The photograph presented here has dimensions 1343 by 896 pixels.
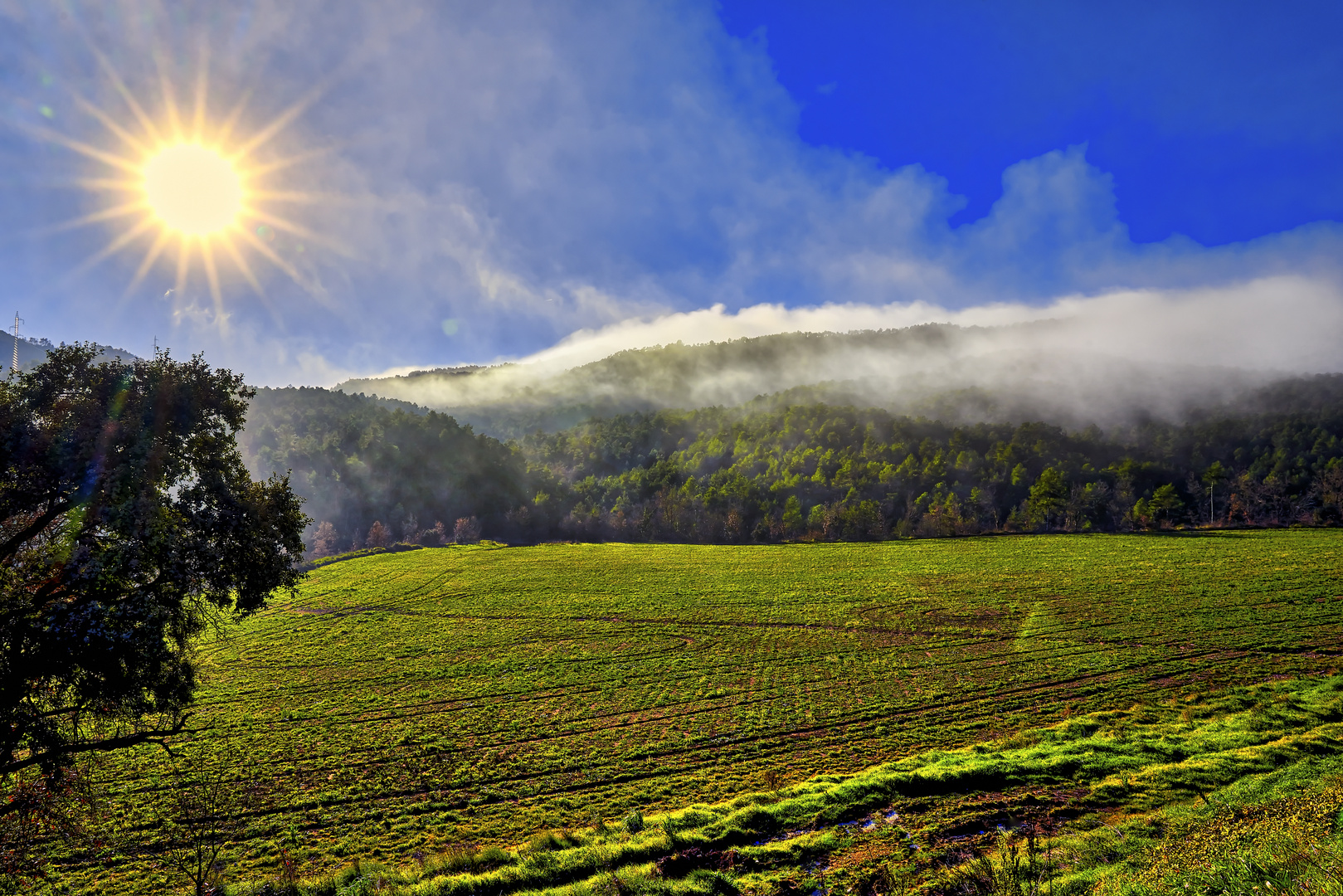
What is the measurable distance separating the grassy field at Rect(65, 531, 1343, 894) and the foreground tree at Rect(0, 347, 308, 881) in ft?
29.8

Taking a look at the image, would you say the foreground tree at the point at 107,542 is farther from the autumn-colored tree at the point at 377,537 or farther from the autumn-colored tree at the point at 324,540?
the autumn-colored tree at the point at 324,540

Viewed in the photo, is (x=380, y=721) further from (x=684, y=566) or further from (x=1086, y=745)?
(x=684, y=566)

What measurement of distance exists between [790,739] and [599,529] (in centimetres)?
15126

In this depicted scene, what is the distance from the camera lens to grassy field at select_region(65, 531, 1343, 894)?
22.3 metres

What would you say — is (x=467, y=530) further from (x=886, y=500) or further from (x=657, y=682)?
(x=657, y=682)

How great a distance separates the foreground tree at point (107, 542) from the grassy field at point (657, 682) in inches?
358

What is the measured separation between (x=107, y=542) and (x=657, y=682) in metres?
30.0

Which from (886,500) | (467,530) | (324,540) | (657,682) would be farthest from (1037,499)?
(324,540)

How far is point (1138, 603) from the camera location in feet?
176

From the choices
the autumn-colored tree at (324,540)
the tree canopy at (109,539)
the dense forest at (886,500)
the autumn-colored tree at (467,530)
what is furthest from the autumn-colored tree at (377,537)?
the tree canopy at (109,539)

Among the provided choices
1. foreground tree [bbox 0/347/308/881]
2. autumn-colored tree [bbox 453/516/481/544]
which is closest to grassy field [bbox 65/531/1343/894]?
foreground tree [bbox 0/347/308/881]

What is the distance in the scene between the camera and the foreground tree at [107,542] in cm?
1272

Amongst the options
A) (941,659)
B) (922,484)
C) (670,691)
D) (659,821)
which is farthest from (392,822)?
(922,484)

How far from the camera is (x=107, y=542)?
13.4 m
